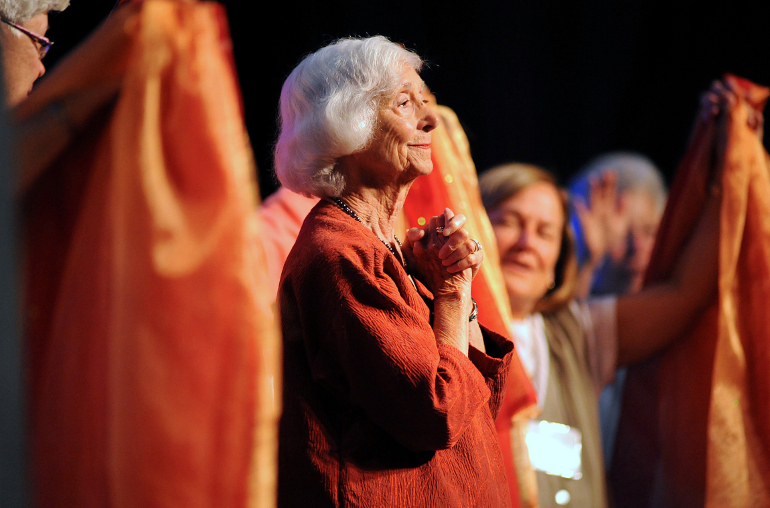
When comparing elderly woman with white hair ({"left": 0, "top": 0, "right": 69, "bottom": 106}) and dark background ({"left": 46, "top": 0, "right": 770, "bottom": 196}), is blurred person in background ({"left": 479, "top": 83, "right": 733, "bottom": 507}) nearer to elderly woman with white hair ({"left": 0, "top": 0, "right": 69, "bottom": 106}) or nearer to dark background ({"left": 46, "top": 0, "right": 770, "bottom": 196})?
dark background ({"left": 46, "top": 0, "right": 770, "bottom": 196})

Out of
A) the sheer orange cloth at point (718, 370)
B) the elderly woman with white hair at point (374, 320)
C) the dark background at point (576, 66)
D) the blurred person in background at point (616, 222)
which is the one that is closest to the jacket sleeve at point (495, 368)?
the elderly woman with white hair at point (374, 320)

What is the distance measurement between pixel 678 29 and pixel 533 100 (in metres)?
0.84

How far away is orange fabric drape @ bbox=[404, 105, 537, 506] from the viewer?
1751mm

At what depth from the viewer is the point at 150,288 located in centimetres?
93

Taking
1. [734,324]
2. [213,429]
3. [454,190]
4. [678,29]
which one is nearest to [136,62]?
[213,429]

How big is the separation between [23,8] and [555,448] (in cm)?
→ 172

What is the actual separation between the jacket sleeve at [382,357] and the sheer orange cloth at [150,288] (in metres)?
0.13

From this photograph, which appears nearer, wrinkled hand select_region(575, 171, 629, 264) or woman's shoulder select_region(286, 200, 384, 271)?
woman's shoulder select_region(286, 200, 384, 271)

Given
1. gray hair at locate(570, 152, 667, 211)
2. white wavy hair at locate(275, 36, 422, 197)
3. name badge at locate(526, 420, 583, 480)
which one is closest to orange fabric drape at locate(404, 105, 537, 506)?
name badge at locate(526, 420, 583, 480)

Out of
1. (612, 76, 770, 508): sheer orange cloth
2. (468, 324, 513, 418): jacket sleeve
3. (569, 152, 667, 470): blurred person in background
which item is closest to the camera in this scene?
(468, 324, 513, 418): jacket sleeve

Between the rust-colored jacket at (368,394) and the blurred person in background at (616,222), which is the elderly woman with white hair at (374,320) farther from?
the blurred person in background at (616,222)

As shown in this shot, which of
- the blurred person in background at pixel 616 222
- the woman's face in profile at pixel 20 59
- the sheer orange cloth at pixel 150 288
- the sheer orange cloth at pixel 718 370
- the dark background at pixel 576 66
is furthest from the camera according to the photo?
the blurred person in background at pixel 616 222

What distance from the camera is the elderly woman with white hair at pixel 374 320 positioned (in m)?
1.07

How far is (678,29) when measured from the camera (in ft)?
11.2
